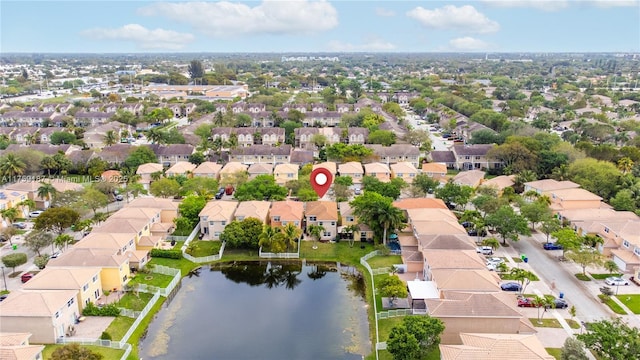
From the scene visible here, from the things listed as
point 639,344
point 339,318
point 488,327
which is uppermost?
point 639,344

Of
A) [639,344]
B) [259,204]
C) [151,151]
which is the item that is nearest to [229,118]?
[151,151]

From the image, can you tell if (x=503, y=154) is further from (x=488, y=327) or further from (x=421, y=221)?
(x=488, y=327)

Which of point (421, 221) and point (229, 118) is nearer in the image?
point (421, 221)

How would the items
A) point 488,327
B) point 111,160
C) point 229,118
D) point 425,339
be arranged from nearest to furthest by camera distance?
Answer: point 425,339 < point 488,327 < point 111,160 < point 229,118

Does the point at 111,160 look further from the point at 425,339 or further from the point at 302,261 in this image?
the point at 425,339

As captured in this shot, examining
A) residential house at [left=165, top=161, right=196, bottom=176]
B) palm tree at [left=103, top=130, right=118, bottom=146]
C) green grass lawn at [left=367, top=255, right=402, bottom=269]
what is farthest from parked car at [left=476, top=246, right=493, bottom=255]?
palm tree at [left=103, top=130, right=118, bottom=146]

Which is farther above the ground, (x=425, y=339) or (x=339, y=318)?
(x=425, y=339)

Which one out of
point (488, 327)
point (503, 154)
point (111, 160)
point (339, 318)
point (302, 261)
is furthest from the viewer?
point (111, 160)
